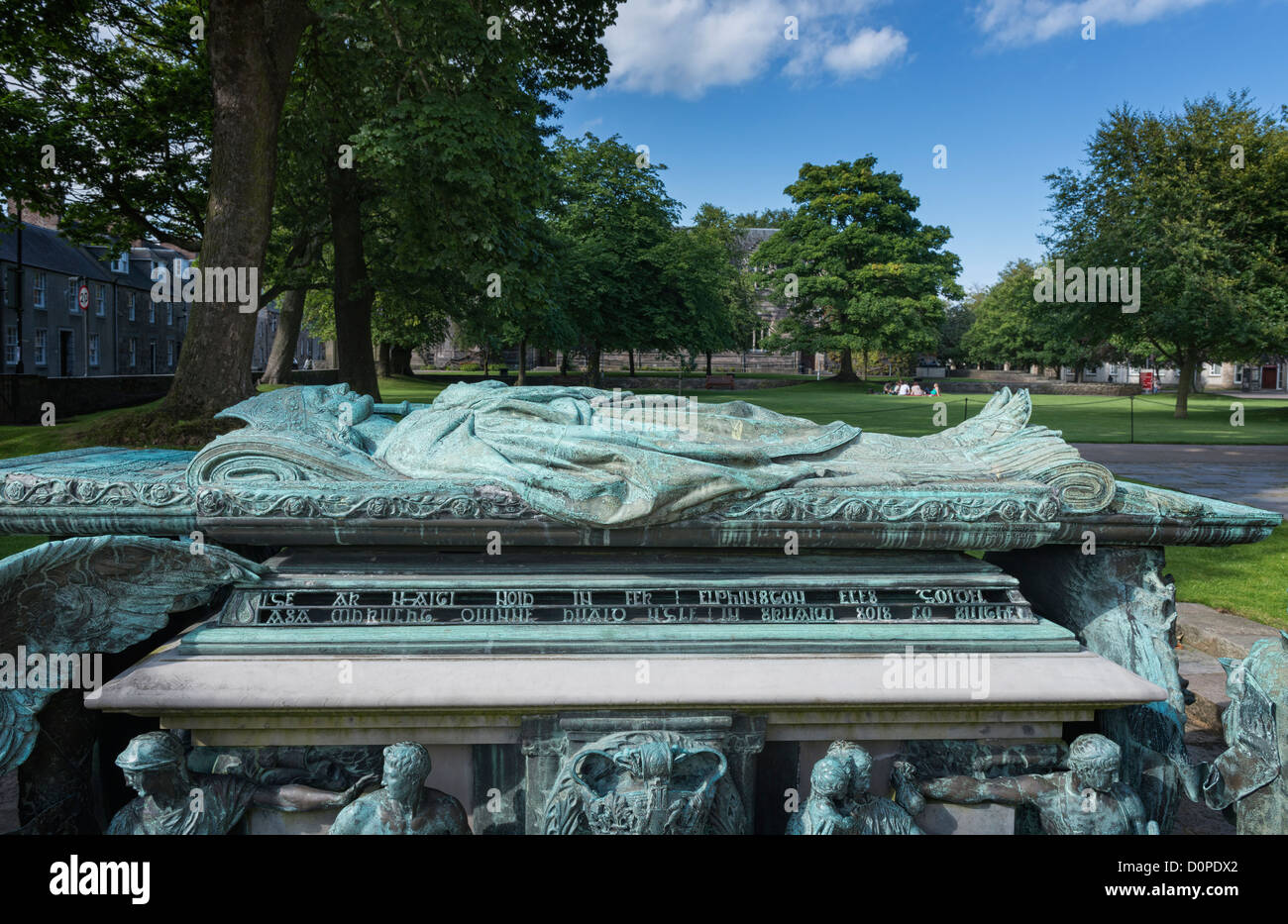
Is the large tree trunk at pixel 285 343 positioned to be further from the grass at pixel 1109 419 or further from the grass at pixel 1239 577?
the grass at pixel 1239 577

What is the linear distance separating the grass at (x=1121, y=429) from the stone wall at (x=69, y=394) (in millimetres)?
836

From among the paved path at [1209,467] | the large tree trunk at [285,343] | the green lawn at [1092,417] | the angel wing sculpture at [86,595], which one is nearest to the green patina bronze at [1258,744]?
the angel wing sculpture at [86,595]

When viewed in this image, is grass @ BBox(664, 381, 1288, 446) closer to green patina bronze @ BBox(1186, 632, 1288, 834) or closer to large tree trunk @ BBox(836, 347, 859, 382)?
large tree trunk @ BBox(836, 347, 859, 382)

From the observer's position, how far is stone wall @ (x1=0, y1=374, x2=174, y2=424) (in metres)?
15.0

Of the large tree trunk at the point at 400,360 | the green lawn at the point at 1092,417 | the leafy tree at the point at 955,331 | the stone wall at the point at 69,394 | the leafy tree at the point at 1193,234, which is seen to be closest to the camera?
the stone wall at the point at 69,394

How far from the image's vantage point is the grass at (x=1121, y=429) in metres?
6.30

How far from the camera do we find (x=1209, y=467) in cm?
1259

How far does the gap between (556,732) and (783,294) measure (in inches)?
1424

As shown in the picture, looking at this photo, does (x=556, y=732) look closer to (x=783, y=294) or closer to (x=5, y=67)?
(x=5, y=67)

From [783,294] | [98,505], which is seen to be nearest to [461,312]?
[98,505]

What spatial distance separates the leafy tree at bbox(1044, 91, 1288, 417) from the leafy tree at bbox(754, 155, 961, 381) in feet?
39.9

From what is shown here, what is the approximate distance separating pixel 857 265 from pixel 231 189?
33.5 metres

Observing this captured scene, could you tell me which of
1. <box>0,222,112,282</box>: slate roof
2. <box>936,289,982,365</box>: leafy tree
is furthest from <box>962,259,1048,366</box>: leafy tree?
<box>0,222,112,282</box>: slate roof

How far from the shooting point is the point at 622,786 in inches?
103
